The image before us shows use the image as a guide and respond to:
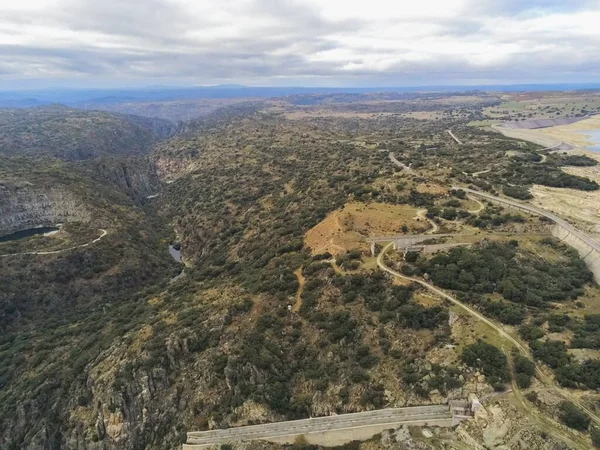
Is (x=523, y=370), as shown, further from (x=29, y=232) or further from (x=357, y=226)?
(x=29, y=232)

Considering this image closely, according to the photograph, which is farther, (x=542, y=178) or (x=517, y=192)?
(x=542, y=178)

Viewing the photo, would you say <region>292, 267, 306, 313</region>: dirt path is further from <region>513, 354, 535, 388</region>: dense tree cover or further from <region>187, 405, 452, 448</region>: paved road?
<region>513, 354, 535, 388</region>: dense tree cover

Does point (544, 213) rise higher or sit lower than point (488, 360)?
higher

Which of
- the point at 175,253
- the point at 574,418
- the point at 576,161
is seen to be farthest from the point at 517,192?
the point at 175,253

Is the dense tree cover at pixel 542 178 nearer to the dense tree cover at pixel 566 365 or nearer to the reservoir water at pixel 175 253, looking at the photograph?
the dense tree cover at pixel 566 365

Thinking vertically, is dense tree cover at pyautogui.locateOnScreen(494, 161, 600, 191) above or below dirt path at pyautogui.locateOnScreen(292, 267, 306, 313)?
above

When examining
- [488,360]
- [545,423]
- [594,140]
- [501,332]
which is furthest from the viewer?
[594,140]

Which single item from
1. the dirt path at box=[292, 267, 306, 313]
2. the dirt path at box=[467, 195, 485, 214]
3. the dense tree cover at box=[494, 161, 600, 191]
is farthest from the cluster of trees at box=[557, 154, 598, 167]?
the dirt path at box=[292, 267, 306, 313]
